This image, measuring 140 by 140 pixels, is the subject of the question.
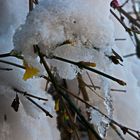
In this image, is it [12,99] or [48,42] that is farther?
[12,99]

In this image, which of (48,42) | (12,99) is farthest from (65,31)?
(12,99)

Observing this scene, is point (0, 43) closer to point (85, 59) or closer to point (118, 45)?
point (85, 59)

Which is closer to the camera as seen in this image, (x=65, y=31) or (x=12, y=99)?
(x=65, y=31)

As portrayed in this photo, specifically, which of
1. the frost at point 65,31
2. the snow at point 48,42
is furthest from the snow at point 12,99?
the frost at point 65,31

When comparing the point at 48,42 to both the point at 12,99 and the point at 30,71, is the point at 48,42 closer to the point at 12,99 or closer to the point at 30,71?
the point at 30,71

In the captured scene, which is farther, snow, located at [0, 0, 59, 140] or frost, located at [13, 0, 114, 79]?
snow, located at [0, 0, 59, 140]

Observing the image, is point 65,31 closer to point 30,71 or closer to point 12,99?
point 30,71

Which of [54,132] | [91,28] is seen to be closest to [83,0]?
[91,28]

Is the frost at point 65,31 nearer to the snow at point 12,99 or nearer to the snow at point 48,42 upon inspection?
the snow at point 48,42

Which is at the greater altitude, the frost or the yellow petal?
the frost

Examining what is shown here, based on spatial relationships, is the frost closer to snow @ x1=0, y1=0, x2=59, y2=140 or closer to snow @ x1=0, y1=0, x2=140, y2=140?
snow @ x1=0, y1=0, x2=140, y2=140

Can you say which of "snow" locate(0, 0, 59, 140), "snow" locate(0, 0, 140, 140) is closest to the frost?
"snow" locate(0, 0, 140, 140)
